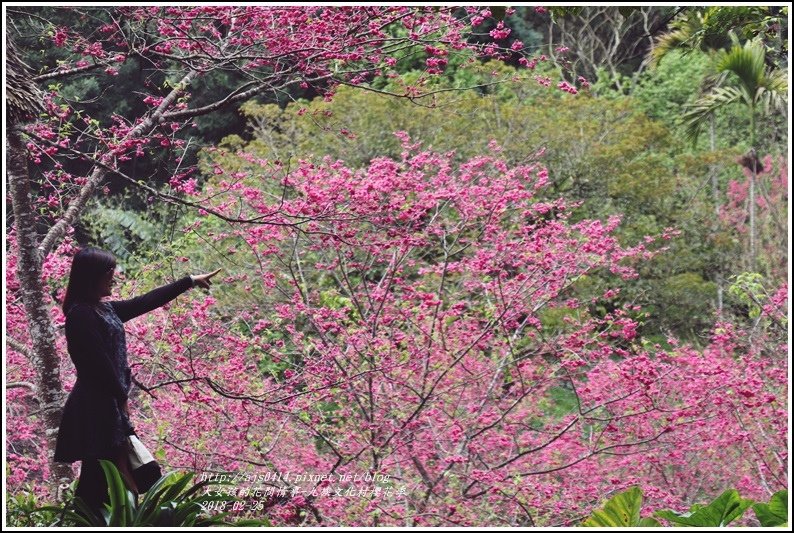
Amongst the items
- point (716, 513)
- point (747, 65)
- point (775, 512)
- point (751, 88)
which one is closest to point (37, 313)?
point (716, 513)

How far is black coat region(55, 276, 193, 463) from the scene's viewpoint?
2.52 meters

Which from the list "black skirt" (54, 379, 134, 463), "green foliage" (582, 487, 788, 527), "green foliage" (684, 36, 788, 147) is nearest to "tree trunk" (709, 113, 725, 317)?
"green foliage" (684, 36, 788, 147)

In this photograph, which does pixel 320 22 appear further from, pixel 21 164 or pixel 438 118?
pixel 438 118

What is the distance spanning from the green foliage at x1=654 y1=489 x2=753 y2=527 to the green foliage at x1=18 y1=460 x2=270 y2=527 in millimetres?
1313

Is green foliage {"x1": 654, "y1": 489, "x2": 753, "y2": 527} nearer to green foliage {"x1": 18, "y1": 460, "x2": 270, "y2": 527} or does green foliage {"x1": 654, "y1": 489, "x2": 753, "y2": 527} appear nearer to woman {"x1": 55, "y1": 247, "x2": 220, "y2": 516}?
green foliage {"x1": 18, "y1": 460, "x2": 270, "y2": 527}

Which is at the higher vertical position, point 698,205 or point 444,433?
point 444,433

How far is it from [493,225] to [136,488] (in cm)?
271

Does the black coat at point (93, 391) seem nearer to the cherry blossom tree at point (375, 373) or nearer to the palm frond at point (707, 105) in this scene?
the cherry blossom tree at point (375, 373)

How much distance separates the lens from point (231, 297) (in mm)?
6770

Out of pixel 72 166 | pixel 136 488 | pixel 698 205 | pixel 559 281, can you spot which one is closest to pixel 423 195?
pixel 559 281

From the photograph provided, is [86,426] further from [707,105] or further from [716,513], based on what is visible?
[707,105]

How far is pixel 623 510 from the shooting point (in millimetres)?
2703

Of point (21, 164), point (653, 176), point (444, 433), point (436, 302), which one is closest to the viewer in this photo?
point (21, 164)

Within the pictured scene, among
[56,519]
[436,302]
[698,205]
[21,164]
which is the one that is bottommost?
[698,205]
